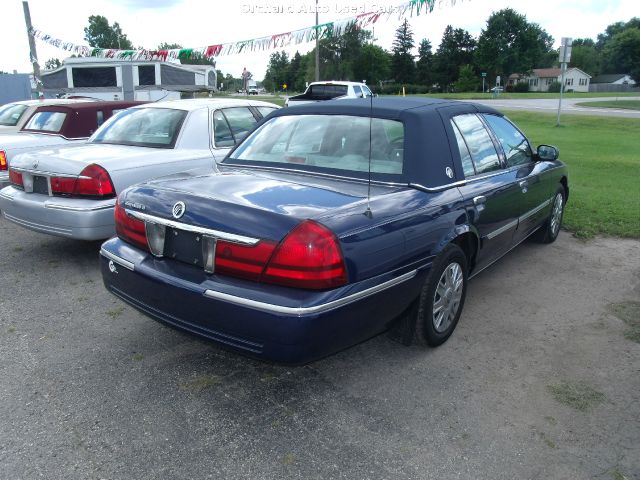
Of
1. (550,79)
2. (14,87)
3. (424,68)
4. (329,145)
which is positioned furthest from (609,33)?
(329,145)

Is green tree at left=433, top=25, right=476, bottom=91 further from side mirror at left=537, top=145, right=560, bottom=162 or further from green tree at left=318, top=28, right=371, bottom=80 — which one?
side mirror at left=537, top=145, right=560, bottom=162

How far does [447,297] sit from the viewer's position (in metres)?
3.54

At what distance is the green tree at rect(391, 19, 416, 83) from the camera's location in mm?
90250

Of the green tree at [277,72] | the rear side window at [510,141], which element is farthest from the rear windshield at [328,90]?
the green tree at [277,72]

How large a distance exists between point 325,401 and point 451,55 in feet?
325

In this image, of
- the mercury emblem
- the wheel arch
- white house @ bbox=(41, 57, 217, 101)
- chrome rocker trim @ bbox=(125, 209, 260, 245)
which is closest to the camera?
chrome rocker trim @ bbox=(125, 209, 260, 245)

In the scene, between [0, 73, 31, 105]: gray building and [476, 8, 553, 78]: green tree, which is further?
[476, 8, 553, 78]: green tree

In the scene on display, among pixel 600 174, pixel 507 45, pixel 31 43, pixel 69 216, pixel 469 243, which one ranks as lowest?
pixel 600 174

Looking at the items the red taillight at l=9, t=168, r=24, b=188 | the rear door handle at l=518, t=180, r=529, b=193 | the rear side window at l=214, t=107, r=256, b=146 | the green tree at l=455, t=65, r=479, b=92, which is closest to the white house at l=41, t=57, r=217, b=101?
the rear side window at l=214, t=107, r=256, b=146

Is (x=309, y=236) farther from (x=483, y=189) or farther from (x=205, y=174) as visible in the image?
(x=483, y=189)

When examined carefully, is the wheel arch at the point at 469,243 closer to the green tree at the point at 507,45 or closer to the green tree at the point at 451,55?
the green tree at the point at 451,55

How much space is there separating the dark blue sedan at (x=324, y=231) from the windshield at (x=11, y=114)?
6092 millimetres

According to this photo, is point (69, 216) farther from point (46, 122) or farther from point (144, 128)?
point (46, 122)

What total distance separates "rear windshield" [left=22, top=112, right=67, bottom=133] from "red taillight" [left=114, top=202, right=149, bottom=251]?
4.50 meters
